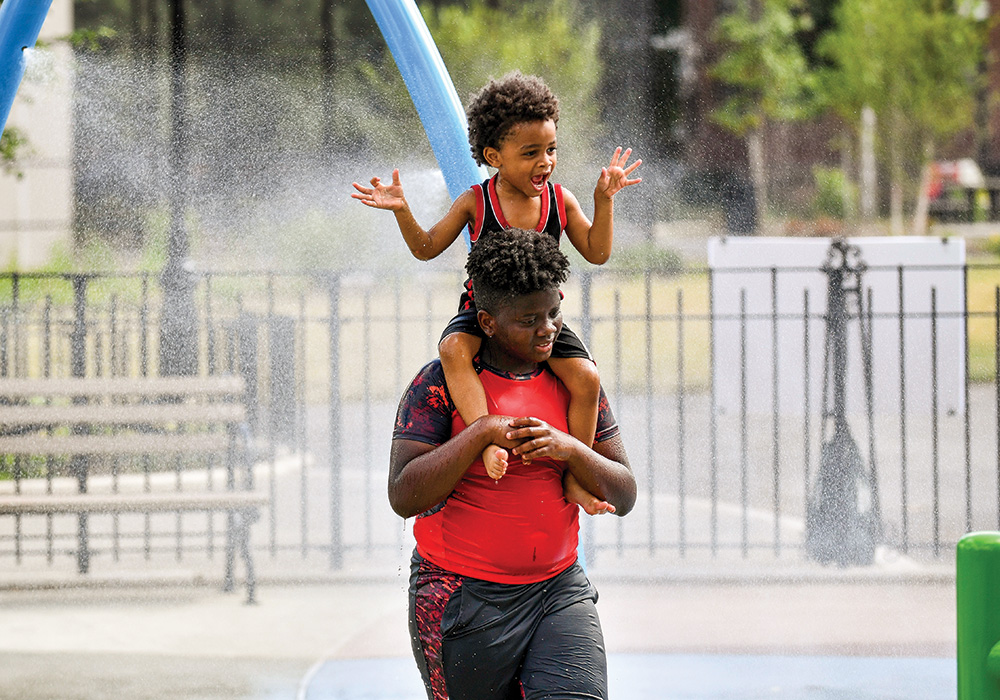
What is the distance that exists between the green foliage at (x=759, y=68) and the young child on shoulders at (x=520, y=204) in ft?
48.5

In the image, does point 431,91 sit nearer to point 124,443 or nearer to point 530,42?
point 124,443

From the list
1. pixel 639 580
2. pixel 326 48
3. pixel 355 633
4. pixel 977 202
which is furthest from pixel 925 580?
pixel 977 202

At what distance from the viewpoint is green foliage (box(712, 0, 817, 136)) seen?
17.0 m

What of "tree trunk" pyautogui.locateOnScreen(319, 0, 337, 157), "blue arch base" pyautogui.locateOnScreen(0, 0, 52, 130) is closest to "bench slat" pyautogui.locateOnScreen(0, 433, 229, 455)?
"tree trunk" pyautogui.locateOnScreen(319, 0, 337, 157)

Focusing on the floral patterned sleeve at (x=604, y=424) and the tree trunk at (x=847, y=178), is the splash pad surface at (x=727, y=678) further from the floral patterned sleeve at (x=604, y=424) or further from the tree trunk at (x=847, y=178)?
the tree trunk at (x=847, y=178)

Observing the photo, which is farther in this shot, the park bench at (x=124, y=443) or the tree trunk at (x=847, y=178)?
the tree trunk at (x=847, y=178)

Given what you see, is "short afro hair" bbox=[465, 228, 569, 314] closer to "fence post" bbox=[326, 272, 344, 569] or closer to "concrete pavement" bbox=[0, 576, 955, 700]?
"concrete pavement" bbox=[0, 576, 955, 700]

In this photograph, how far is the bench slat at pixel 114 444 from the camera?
5.20m

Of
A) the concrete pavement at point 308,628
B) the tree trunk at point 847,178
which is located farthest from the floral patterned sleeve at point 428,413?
the tree trunk at point 847,178

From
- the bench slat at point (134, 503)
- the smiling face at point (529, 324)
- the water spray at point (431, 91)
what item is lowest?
the bench slat at point (134, 503)

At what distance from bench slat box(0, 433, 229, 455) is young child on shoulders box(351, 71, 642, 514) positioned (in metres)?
2.96

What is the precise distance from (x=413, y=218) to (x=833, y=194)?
16679 millimetres

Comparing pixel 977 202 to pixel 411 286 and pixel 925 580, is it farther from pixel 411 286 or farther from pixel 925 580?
pixel 925 580

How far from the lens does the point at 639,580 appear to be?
5742mm
